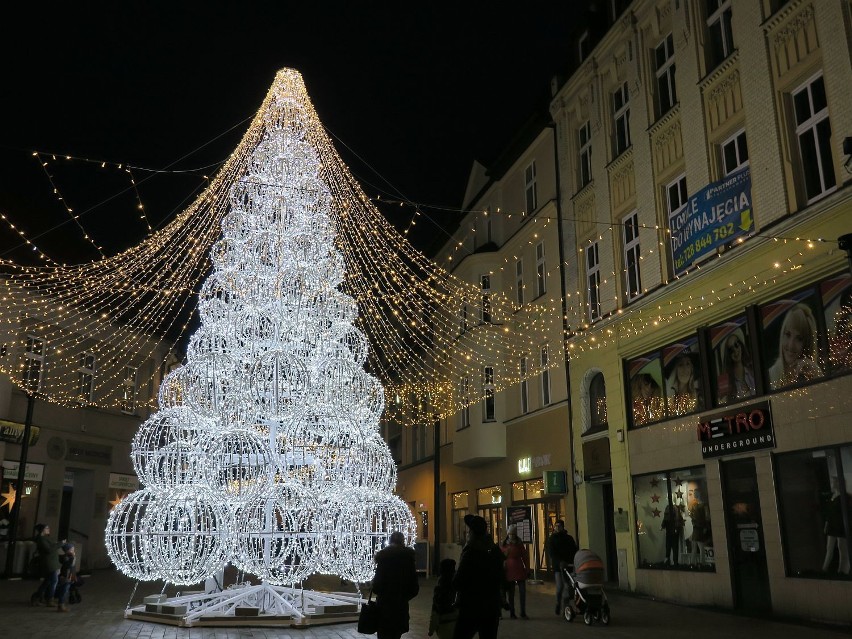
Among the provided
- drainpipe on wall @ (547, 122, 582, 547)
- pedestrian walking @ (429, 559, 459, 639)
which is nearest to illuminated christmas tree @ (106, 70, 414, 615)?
pedestrian walking @ (429, 559, 459, 639)

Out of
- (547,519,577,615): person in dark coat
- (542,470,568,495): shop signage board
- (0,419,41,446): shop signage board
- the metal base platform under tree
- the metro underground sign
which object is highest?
(0,419,41,446): shop signage board

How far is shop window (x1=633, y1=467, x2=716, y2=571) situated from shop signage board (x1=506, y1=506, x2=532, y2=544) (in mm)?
3655

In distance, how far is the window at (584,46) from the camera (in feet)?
67.7

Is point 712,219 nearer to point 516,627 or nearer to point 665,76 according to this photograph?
point 665,76

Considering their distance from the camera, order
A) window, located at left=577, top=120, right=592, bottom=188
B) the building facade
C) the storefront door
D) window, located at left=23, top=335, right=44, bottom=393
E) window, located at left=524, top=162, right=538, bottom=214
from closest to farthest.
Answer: the building facade
the storefront door
window, located at left=577, top=120, right=592, bottom=188
window, located at left=23, top=335, right=44, bottom=393
window, located at left=524, top=162, right=538, bottom=214

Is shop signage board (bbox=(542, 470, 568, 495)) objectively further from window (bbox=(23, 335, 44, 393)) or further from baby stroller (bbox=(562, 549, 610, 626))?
window (bbox=(23, 335, 44, 393))

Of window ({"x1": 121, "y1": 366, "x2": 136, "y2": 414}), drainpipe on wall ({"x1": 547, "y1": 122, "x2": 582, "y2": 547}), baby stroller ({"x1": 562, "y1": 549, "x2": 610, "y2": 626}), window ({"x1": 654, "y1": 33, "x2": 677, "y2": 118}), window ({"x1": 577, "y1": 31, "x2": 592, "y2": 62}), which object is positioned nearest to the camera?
baby stroller ({"x1": 562, "y1": 549, "x2": 610, "y2": 626})

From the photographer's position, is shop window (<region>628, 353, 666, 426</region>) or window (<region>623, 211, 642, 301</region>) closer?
shop window (<region>628, 353, 666, 426</region>)

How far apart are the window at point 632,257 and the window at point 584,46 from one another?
17.8 ft

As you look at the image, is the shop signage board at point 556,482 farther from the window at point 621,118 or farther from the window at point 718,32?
the window at point 718,32

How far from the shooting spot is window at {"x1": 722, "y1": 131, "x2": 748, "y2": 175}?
14250mm

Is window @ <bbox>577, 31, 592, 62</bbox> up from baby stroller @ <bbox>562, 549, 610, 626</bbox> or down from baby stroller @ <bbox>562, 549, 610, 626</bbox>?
up

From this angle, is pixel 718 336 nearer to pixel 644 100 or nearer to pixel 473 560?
pixel 644 100

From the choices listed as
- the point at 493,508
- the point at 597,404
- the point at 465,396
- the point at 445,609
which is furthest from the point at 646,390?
the point at 445,609
